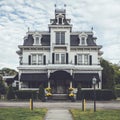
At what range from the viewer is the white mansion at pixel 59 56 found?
157 ft

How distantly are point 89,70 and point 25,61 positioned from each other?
34.6 ft

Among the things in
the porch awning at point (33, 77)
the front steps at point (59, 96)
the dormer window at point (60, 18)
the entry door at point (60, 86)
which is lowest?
the front steps at point (59, 96)

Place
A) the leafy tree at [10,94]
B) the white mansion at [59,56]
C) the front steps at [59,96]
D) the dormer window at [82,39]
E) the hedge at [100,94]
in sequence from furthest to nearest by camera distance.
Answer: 1. the dormer window at [82,39]
2. the white mansion at [59,56]
3. the front steps at [59,96]
4. the leafy tree at [10,94]
5. the hedge at [100,94]

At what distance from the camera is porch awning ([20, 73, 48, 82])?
4709 centimetres

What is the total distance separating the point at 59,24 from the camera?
163 ft

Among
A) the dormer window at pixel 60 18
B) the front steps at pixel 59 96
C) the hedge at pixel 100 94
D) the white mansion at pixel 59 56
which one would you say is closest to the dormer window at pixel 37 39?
the white mansion at pixel 59 56

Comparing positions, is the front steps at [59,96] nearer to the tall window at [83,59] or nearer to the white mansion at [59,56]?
the white mansion at [59,56]

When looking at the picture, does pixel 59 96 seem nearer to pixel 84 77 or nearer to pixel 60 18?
pixel 84 77

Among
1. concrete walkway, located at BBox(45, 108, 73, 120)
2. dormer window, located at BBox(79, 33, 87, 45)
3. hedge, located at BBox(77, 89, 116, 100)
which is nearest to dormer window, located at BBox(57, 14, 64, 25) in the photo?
dormer window, located at BBox(79, 33, 87, 45)

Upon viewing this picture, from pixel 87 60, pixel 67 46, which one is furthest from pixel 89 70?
pixel 67 46

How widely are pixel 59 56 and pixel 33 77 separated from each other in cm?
571

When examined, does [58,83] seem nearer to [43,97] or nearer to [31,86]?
[31,86]

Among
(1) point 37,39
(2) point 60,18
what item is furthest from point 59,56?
(2) point 60,18

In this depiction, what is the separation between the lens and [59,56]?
49969 millimetres
